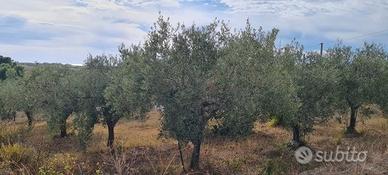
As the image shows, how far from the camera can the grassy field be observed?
13.5 metres

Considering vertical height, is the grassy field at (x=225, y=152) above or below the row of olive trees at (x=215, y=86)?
below

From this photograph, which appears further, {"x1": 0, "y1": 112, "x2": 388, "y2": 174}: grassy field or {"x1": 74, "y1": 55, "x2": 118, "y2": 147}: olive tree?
{"x1": 74, "y1": 55, "x2": 118, "y2": 147}: olive tree

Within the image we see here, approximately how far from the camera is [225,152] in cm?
2880

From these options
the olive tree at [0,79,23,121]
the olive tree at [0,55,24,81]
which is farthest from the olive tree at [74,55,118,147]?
the olive tree at [0,55,24,81]

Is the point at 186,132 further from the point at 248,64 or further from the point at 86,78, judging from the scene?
the point at 86,78

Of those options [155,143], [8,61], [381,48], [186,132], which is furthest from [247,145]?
[8,61]

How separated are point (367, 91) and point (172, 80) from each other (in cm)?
2062

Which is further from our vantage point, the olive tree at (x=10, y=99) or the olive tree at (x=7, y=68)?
the olive tree at (x=7, y=68)

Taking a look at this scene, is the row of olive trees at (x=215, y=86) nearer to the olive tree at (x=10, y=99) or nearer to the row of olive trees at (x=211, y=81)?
the row of olive trees at (x=211, y=81)

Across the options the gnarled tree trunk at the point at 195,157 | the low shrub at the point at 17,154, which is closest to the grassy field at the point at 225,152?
the low shrub at the point at 17,154

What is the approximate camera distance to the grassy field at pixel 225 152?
1354 centimetres

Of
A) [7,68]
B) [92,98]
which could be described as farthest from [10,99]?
[7,68]

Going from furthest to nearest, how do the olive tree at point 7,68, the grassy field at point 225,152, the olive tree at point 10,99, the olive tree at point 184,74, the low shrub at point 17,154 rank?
the olive tree at point 7,68, the olive tree at point 10,99, the olive tree at point 184,74, the grassy field at point 225,152, the low shrub at point 17,154

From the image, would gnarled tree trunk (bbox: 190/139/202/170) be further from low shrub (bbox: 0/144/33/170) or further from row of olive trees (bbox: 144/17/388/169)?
low shrub (bbox: 0/144/33/170)
